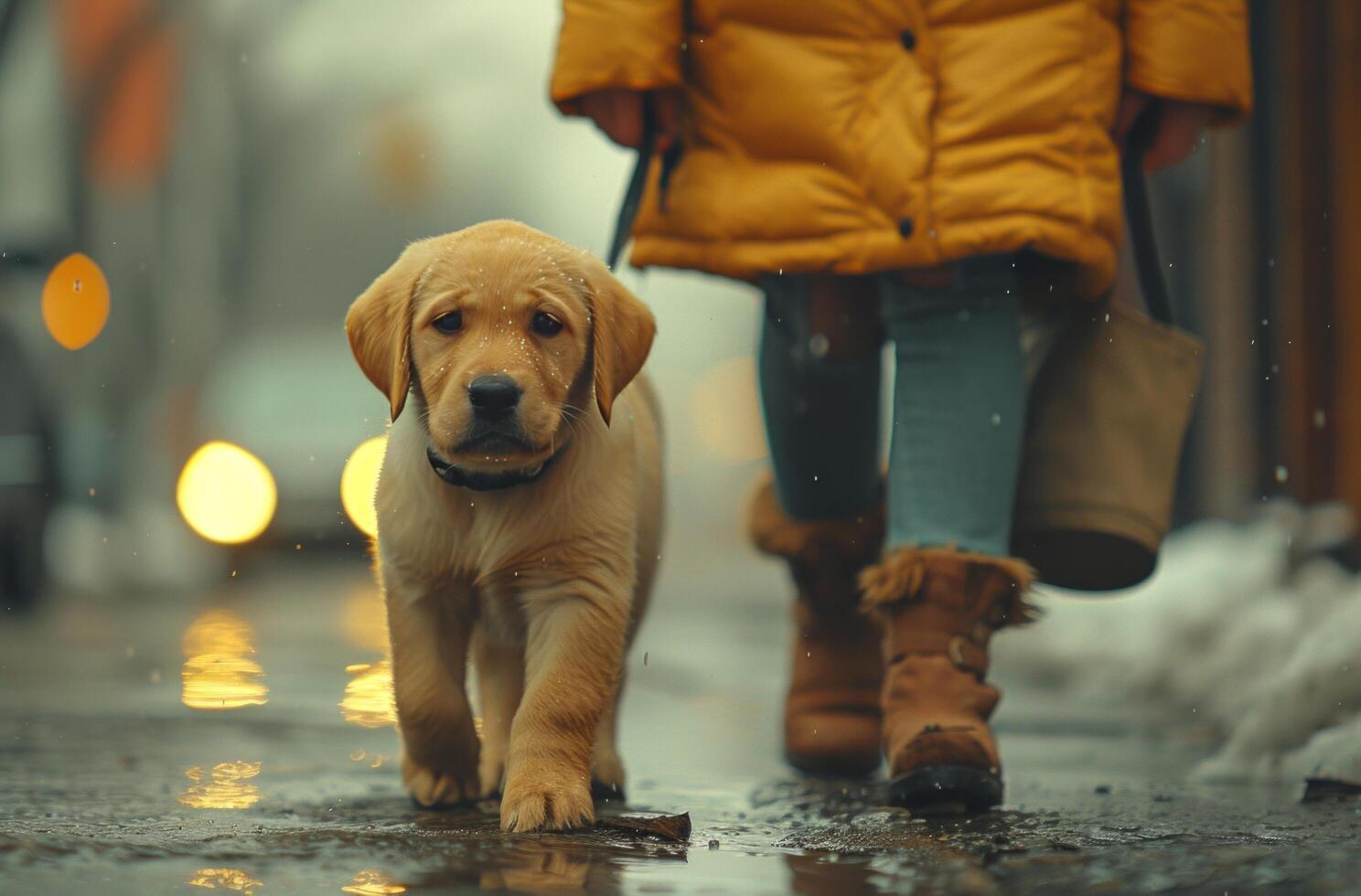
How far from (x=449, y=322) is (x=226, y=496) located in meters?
9.66

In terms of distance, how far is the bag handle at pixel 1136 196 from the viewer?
14.4 ft

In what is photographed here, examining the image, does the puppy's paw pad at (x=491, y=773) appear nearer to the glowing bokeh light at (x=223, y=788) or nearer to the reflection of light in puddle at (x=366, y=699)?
the glowing bokeh light at (x=223, y=788)

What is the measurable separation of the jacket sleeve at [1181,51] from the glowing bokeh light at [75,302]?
699 cm

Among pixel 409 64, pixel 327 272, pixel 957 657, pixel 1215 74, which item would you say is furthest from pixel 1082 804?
pixel 409 64

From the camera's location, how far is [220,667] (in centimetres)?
674

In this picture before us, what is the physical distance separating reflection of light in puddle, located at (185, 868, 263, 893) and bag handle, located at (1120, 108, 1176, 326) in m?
2.47

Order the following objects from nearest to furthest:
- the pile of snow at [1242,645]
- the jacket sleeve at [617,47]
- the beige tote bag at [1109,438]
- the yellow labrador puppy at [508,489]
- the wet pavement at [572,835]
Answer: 1. the wet pavement at [572,835]
2. the yellow labrador puppy at [508,489]
3. the jacket sleeve at [617,47]
4. the beige tote bag at [1109,438]
5. the pile of snow at [1242,645]

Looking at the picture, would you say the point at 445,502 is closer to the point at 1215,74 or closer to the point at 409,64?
the point at 1215,74

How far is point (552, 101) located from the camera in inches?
171

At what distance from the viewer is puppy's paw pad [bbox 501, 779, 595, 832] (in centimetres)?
341

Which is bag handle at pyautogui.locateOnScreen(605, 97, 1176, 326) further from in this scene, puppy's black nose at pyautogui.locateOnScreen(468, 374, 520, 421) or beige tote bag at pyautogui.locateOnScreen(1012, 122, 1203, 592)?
puppy's black nose at pyautogui.locateOnScreen(468, 374, 520, 421)

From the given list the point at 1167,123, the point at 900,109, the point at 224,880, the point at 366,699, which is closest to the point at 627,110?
the point at 900,109

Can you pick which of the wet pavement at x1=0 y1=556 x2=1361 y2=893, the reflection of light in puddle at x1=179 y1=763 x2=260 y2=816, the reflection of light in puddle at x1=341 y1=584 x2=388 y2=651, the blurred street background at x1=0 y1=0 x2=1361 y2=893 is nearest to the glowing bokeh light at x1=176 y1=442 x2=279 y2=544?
the blurred street background at x1=0 y1=0 x2=1361 y2=893

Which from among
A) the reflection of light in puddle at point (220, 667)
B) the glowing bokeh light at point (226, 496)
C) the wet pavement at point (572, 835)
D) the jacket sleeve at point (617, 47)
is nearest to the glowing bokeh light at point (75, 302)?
the glowing bokeh light at point (226, 496)
